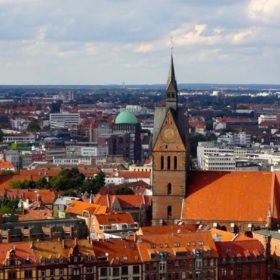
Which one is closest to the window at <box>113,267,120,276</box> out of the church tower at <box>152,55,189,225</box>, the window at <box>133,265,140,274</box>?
the window at <box>133,265,140,274</box>

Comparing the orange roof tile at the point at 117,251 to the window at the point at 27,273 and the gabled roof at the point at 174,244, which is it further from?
the window at the point at 27,273

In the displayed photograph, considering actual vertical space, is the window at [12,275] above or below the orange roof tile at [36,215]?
above

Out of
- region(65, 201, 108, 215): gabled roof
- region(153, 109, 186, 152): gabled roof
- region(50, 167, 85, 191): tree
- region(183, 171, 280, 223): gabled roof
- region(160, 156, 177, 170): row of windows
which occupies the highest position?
region(153, 109, 186, 152): gabled roof

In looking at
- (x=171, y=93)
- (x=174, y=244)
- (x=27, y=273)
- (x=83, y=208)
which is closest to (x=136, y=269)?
(x=174, y=244)

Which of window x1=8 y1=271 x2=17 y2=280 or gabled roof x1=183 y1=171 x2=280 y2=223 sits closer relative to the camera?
window x1=8 y1=271 x2=17 y2=280

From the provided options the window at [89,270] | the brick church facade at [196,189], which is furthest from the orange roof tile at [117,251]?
the brick church facade at [196,189]

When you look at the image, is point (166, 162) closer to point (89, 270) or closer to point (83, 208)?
point (83, 208)

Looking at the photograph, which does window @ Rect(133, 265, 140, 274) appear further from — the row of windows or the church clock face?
the church clock face

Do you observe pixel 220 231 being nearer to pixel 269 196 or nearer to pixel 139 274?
pixel 269 196
